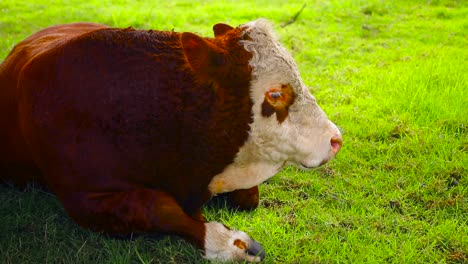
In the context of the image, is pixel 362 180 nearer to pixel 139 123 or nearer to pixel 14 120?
pixel 139 123

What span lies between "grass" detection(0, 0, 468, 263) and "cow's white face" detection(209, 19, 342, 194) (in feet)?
1.63

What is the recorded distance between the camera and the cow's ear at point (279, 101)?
3295 mm

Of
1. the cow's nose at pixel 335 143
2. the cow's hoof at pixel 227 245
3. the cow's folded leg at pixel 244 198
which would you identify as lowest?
the cow's folded leg at pixel 244 198

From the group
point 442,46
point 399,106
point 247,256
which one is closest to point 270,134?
point 247,256

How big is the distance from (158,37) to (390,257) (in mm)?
1878

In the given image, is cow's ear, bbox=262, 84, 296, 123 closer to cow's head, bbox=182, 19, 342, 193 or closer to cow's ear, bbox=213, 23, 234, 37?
cow's head, bbox=182, 19, 342, 193

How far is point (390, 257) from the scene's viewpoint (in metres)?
3.57

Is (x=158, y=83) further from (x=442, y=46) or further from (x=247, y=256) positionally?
(x=442, y=46)

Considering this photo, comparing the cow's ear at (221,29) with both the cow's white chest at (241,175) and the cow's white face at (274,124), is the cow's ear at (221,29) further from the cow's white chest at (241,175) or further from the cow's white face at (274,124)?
the cow's white chest at (241,175)

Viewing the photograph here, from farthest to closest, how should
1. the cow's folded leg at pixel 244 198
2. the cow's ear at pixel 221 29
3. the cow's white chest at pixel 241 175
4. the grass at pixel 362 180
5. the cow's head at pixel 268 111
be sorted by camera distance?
the cow's folded leg at pixel 244 198 → the cow's ear at pixel 221 29 → the grass at pixel 362 180 → the cow's white chest at pixel 241 175 → the cow's head at pixel 268 111

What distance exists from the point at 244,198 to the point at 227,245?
27.1 inches

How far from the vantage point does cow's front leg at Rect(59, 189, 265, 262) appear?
321cm

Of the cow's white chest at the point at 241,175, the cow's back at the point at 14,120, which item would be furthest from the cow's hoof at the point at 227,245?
the cow's back at the point at 14,120

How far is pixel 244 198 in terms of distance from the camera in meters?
3.93
